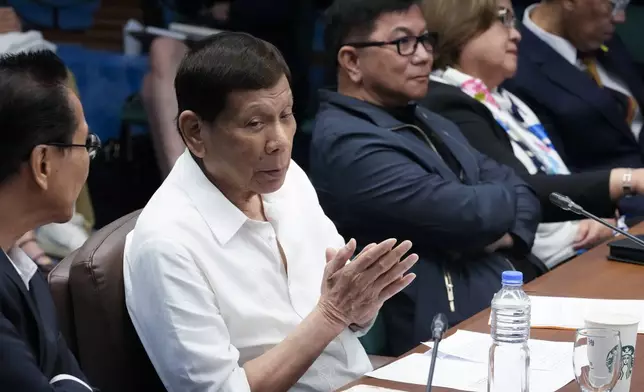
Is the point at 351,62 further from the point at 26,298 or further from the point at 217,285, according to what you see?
the point at 26,298

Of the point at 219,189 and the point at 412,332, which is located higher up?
the point at 219,189

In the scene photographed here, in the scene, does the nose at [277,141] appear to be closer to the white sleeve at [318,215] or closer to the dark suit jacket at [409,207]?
the white sleeve at [318,215]

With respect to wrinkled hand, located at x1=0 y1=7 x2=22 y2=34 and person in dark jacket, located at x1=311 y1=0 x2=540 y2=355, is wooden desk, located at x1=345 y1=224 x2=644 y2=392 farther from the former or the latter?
wrinkled hand, located at x1=0 y1=7 x2=22 y2=34

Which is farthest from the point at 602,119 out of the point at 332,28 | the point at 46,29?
the point at 46,29

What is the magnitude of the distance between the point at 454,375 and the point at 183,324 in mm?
462

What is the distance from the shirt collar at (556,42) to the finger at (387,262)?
2452 millimetres

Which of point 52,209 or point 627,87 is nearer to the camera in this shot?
point 52,209

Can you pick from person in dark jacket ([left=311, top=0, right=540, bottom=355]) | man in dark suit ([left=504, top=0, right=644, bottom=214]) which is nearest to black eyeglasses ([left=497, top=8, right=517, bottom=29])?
man in dark suit ([left=504, top=0, right=644, bottom=214])

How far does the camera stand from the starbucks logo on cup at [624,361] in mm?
1510

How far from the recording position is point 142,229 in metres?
1.74

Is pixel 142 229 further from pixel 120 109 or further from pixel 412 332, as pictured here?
pixel 120 109

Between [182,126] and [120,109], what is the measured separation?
151 cm

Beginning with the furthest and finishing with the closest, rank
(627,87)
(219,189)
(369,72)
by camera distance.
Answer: (627,87), (369,72), (219,189)

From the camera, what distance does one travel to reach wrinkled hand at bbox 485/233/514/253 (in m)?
2.63
